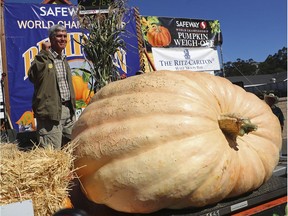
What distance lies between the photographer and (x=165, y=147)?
187 cm

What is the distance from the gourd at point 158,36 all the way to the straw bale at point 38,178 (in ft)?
22.1

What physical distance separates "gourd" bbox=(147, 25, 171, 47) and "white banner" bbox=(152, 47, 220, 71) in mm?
144

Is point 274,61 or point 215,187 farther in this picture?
point 274,61

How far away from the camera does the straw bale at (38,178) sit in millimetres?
1722

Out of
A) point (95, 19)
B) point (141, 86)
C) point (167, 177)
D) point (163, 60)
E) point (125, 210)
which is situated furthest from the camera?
point (163, 60)

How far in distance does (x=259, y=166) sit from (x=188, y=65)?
6.91m

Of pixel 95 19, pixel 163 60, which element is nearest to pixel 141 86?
pixel 95 19

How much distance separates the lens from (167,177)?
184cm

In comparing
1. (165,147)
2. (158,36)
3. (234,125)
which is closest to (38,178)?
(165,147)

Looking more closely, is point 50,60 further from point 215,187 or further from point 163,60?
point 163,60

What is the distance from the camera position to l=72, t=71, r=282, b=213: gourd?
6.08 ft

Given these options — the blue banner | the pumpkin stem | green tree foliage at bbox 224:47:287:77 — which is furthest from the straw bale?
green tree foliage at bbox 224:47:287:77

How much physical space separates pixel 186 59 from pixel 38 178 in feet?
24.6

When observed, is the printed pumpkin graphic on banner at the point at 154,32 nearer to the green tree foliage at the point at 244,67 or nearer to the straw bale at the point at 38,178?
the straw bale at the point at 38,178
